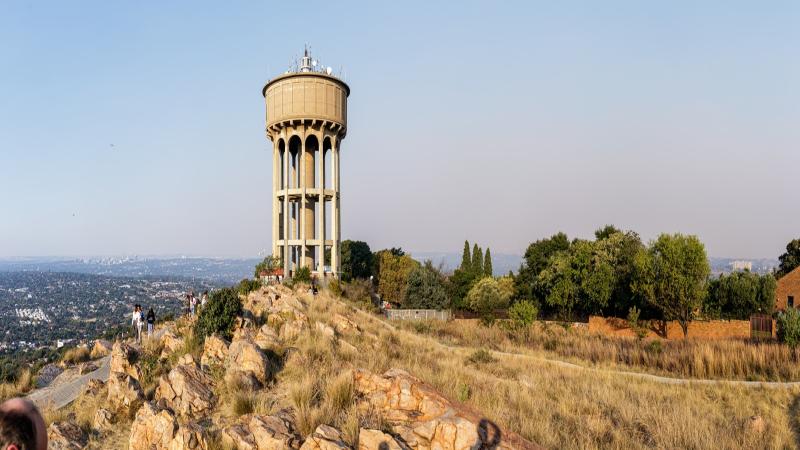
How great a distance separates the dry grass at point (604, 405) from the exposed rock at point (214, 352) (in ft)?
10.4

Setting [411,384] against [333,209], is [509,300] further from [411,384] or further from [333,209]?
[411,384]

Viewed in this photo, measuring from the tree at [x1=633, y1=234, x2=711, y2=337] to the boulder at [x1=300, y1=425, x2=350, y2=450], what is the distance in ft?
90.5

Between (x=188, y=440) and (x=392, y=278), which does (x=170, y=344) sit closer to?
(x=188, y=440)

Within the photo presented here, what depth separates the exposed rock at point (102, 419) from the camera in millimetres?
7879

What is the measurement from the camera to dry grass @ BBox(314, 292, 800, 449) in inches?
298

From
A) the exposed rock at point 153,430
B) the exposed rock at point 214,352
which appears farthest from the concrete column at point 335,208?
the exposed rock at point 153,430

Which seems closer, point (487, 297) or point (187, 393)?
point (187, 393)

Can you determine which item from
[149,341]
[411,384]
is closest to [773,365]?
[411,384]

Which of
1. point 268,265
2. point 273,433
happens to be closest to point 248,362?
point 273,433

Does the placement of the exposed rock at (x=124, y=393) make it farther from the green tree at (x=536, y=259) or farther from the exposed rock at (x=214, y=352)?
the green tree at (x=536, y=259)

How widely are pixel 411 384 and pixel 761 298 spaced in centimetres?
3812

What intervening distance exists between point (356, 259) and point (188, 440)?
143 ft

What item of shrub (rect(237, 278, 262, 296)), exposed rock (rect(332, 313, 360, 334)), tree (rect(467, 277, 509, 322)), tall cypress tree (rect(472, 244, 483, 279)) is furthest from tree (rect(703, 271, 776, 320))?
shrub (rect(237, 278, 262, 296))

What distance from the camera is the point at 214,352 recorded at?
34.0 feet
